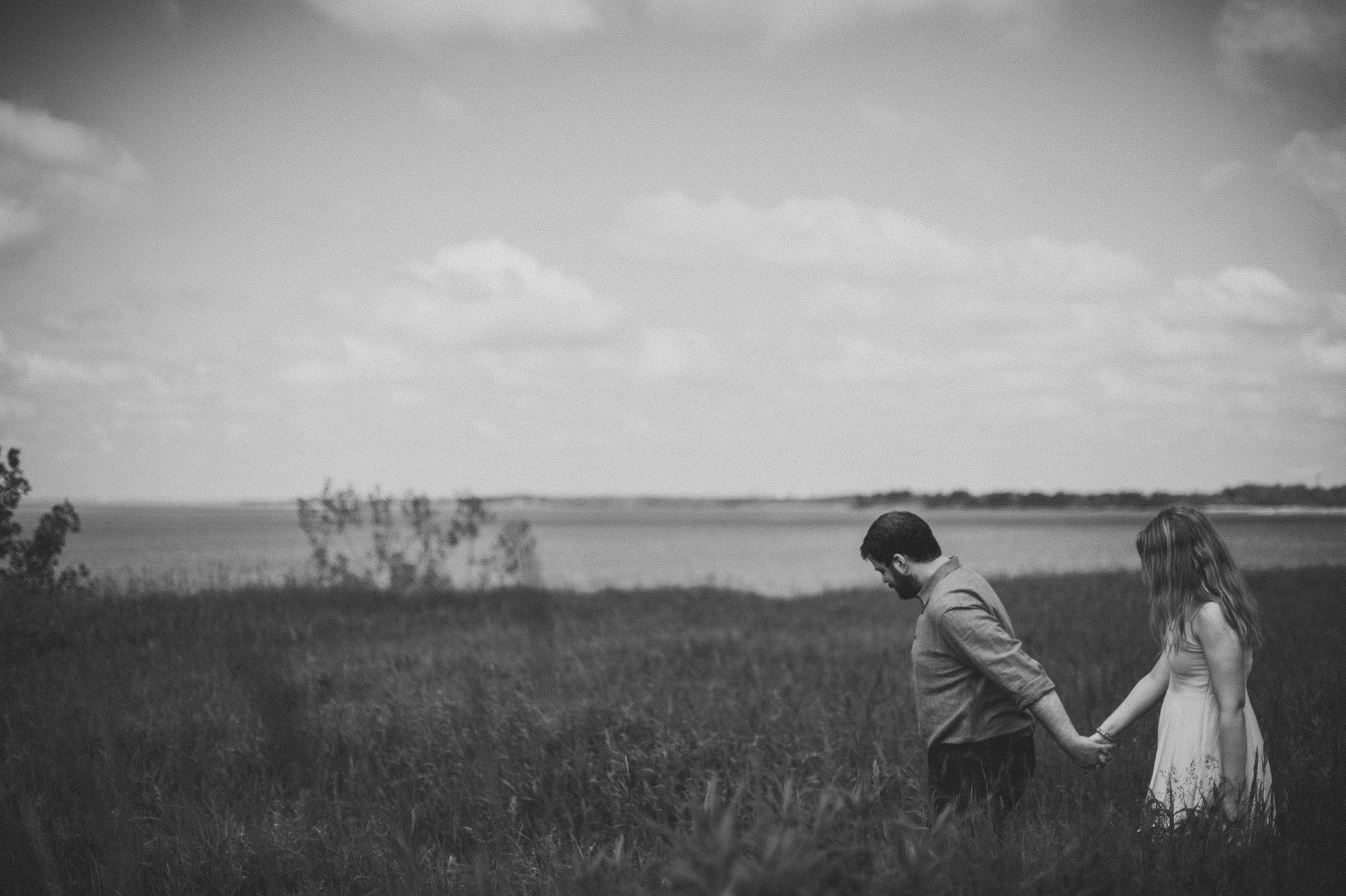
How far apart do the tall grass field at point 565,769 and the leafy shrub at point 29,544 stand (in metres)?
0.51

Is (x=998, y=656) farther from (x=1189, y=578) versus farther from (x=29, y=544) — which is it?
(x=29, y=544)

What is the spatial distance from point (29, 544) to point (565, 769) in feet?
38.8

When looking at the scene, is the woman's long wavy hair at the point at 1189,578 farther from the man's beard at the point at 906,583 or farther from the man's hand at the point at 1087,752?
the man's beard at the point at 906,583

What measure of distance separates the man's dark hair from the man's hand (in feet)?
3.43

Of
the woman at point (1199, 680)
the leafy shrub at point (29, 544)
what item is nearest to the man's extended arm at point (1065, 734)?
the woman at point (1199, 680)

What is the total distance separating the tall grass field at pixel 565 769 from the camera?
2.64 metres

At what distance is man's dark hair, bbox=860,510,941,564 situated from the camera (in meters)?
3.64

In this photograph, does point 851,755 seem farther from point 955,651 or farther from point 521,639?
point 521,639

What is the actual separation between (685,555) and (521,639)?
1598 inches

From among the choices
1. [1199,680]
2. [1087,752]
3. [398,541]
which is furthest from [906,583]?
[398,541]

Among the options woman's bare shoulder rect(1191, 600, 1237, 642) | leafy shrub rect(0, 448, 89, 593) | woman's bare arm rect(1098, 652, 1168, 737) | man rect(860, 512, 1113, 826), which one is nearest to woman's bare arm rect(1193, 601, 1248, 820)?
woman's bare shoulder rect(1191, 600, 1237, 642)

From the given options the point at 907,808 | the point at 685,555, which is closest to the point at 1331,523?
the point at 685,555

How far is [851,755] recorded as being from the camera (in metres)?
6.09

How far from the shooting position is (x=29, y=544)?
40.4 feet
